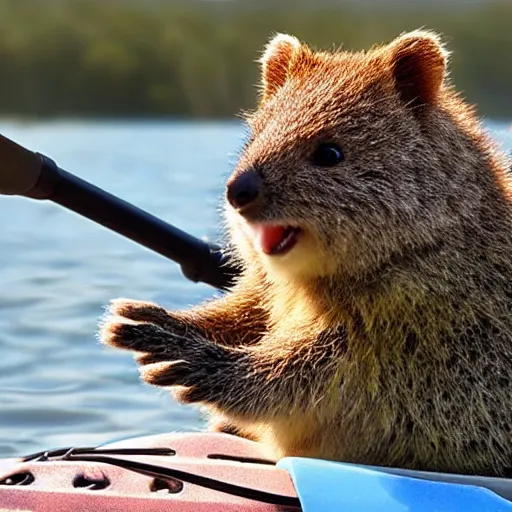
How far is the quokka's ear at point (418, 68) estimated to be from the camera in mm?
2896

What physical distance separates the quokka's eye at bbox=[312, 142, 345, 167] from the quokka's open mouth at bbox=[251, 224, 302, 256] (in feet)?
0.57

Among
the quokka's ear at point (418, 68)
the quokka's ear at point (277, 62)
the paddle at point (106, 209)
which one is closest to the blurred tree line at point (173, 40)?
the paddle at point (106, 209)

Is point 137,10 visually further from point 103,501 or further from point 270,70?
point 103,501

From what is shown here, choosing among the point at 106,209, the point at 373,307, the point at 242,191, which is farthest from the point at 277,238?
the point at 106,209

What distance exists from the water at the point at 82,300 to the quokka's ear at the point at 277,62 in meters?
0.19

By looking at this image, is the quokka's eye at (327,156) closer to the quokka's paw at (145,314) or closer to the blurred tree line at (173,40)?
the quokka's paw at (145,314)

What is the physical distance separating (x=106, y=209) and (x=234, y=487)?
4.60 feet

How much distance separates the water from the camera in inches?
164

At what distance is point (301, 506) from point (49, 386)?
228 cm

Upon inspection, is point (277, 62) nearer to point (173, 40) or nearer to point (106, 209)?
point (106, 209)

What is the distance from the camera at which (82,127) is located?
15680 mm

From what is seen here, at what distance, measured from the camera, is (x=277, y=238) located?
2.71 metres

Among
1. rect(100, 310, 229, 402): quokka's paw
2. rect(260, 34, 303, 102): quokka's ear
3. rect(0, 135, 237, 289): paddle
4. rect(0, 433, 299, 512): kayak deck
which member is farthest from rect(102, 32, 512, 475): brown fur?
rect(0, 135, 237, 289): paddle

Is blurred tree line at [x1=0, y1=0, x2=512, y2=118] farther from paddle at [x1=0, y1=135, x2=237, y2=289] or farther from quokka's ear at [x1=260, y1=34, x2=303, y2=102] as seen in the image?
quokka's ear at [x1=260, y1=34, x2=303, y2=102]
